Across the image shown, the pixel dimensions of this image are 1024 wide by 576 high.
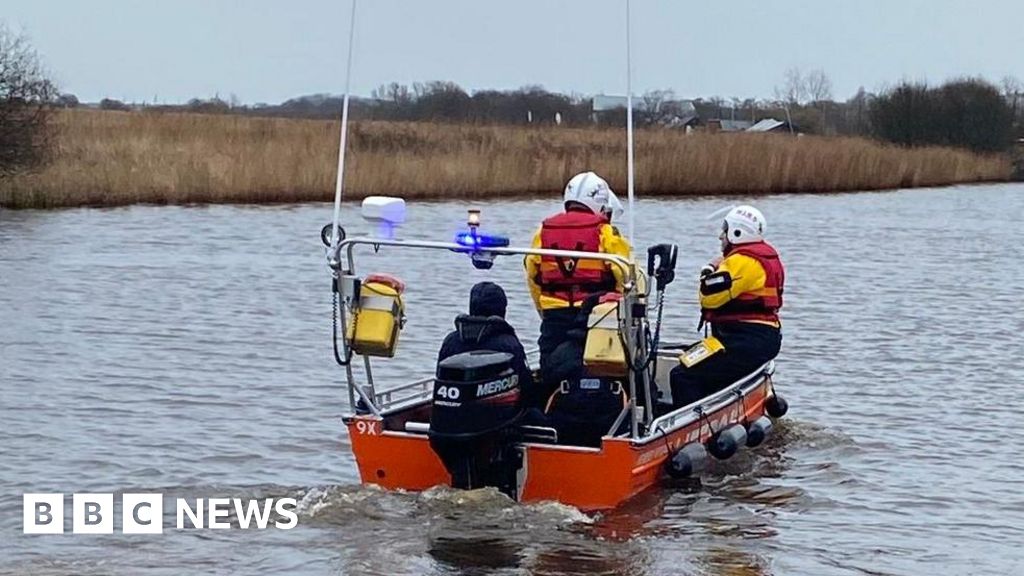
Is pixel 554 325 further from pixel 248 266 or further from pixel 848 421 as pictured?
pixel 248 266

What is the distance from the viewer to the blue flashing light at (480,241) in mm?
8352

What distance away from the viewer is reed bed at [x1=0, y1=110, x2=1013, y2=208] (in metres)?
29.7

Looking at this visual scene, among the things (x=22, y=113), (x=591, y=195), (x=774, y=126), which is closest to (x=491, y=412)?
(x=591, y=195)

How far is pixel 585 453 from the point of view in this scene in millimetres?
8500

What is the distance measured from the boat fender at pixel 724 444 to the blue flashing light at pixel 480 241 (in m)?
2.13

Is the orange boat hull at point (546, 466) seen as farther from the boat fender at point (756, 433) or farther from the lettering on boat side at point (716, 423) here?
the boat fender at point (756, 433)

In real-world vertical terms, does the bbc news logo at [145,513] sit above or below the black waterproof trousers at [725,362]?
below

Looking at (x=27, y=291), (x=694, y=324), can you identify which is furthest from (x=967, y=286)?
(x=27, y=291)

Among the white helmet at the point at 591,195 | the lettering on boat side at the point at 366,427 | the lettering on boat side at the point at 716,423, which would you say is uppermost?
the white helmet at the point at 591,195

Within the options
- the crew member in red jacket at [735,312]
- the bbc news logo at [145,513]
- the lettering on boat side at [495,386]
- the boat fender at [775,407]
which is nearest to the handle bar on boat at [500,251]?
the lettering on boat side at [495,386]

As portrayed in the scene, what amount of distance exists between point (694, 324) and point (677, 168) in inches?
698

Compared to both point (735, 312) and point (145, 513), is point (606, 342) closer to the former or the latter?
point (735, 312)

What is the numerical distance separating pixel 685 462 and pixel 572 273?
48.7 inches

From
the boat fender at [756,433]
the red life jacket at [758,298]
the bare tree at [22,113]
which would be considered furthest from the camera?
the bare tree at [22,113]
